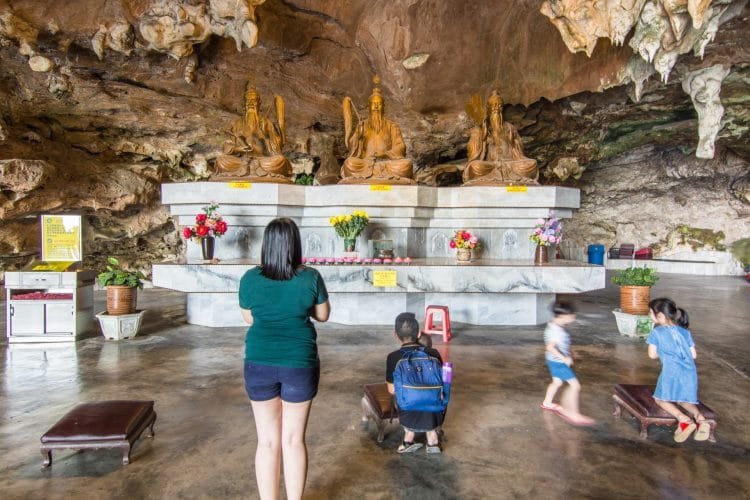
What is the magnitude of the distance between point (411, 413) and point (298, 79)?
32.0ft

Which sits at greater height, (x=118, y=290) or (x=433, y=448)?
(x=118, y=290)

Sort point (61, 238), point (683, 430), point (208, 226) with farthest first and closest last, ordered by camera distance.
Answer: point (208, 226)
point (61, 238)
point (683, 430)

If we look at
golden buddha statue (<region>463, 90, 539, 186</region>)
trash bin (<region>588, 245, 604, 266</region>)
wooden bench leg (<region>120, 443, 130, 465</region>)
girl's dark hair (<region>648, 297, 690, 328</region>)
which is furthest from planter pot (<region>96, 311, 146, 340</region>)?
trash bin (<region>588, 245, 604, 266</region>)

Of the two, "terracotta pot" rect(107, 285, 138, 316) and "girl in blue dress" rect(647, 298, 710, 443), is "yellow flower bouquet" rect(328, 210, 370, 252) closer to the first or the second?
"terracotta pot" rect(107, 285, 138, 316)

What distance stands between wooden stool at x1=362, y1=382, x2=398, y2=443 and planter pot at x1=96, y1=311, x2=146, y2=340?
3.89 metres

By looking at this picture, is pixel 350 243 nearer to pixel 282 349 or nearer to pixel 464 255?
pixel 464 255

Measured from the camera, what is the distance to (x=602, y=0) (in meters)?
6.16

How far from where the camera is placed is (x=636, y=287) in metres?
5.83

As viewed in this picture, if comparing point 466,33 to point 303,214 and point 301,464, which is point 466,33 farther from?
point 301,464

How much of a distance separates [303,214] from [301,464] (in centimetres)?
543

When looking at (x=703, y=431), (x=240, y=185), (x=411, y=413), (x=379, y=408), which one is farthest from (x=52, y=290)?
(x=703, y=431)

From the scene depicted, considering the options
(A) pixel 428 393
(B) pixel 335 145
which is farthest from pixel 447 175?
(A) pixel 428 393

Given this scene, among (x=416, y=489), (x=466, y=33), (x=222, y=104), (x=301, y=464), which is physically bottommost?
(x=416, y=489)

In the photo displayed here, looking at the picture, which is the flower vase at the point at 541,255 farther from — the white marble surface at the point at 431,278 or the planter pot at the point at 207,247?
the planter pot at the point at 207,247
